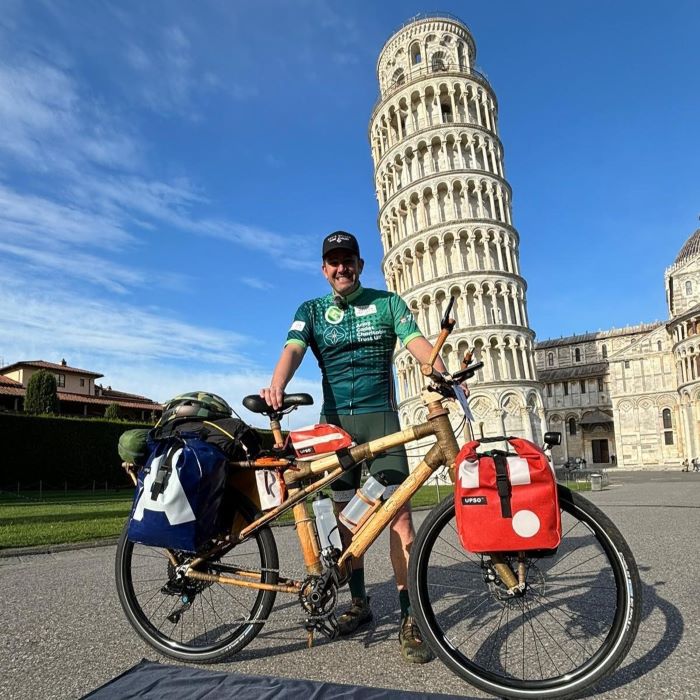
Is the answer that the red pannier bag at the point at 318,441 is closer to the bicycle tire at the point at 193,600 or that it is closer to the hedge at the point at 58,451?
the bicycle tire at the point at 193,600

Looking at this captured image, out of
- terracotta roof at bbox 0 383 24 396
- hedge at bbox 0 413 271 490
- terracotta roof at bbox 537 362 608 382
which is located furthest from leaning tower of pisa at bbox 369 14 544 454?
terracotta roof at bbox 0 383 24 396

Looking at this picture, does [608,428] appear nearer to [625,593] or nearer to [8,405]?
[8,405]

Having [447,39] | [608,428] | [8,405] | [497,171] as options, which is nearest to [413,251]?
[497,171]

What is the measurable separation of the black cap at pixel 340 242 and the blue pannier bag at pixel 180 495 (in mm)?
1594

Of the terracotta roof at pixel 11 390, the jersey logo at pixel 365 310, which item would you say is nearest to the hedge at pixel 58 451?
the terracotta roof at pixel 11 390

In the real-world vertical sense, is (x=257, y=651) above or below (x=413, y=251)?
below

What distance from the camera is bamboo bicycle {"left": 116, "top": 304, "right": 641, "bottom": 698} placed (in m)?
2.52

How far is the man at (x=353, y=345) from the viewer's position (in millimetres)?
3643

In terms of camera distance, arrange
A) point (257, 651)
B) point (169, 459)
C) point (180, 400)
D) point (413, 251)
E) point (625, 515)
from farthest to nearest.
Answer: point (413, 251) < point (625, 515) < point (180, 400) < point (257, 651) < point (169, 459)

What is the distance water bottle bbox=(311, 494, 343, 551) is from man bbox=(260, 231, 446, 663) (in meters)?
0.40

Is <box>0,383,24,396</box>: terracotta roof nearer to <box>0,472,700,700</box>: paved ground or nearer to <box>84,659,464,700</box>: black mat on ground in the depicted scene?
<box>0,472,700,700</box>: paved ground

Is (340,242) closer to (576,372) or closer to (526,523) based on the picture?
(526,523)

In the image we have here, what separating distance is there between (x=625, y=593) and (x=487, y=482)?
0.80 meters

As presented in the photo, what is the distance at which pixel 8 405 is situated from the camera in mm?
47062
